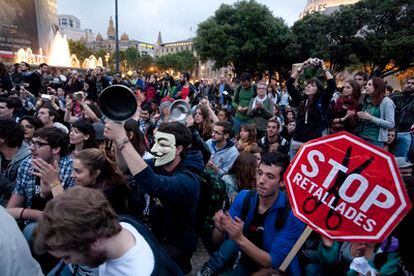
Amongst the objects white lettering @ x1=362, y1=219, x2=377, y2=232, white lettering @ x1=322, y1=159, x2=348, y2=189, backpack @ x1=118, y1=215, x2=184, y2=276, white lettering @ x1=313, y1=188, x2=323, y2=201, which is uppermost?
white lettering @ x1=322, y1=159, x2=348, y2=189

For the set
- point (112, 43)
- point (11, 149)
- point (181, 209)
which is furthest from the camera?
point (112, 43)

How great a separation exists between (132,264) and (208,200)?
202 cm

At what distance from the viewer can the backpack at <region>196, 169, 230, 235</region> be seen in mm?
3535

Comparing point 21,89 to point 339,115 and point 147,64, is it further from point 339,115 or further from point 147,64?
point 147,64

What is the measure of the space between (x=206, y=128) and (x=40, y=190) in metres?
3.38

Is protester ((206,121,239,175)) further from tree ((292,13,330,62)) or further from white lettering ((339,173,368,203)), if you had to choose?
tree ((292,13,330,62))

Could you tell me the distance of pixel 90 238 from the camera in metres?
1.54

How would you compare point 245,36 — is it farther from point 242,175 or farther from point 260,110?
point 242,175

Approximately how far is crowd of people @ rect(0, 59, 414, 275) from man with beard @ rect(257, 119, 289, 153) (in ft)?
0.09

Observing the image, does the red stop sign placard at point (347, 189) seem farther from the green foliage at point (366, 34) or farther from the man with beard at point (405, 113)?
the green foliage at point (366, 34)

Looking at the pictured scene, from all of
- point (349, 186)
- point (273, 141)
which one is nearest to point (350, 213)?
point (349, 186)

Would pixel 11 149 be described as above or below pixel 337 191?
below

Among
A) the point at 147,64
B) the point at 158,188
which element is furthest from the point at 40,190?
the point at 147,64

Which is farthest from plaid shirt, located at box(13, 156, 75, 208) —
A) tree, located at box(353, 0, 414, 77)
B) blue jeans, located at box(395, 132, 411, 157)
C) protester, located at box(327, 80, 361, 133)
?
tree, located at box(353, 0, 414, 77)
